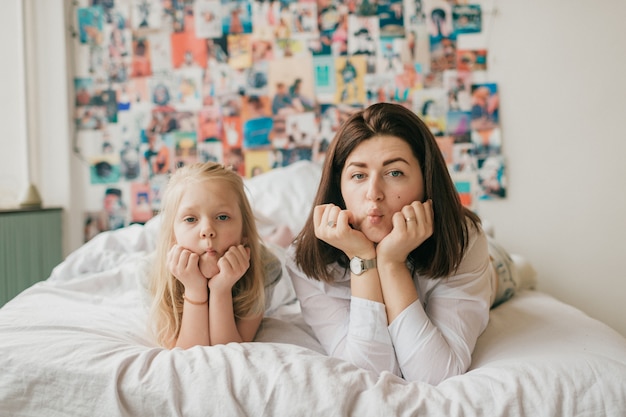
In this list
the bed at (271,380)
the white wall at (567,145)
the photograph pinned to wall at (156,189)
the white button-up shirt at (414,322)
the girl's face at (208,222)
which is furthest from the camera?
the photograph pinned to wall at (156,189)

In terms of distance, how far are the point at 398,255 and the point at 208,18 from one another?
1694 mm

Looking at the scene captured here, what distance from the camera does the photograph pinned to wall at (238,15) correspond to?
2.33 m

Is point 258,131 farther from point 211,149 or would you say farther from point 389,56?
point 389,56

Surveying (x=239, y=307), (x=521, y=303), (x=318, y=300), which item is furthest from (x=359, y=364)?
(x=521, y=303)

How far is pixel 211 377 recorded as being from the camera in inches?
32.9

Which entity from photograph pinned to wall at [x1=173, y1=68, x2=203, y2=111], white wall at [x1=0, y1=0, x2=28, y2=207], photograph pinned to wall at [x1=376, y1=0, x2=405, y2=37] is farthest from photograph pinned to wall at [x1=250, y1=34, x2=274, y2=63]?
white wall at [x1=0, y1=0, x2=28, y2=207]

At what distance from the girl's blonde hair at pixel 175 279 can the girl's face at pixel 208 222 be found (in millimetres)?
27

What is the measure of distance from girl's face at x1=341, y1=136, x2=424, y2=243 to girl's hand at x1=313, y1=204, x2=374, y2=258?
2cm

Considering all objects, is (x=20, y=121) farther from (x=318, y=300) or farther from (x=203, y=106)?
(x=318, y=300)

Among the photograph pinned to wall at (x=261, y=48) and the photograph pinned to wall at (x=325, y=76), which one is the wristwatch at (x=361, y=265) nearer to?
the photograph pinned to wall at (x=325, y=76)

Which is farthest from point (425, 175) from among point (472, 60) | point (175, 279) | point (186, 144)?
point (186, 144)

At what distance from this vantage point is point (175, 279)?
3.67 feet

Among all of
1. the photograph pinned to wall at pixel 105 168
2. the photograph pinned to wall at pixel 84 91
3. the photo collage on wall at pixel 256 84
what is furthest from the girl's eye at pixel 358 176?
the photograph pinned to wall at pixel 84 91

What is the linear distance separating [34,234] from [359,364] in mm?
1668
